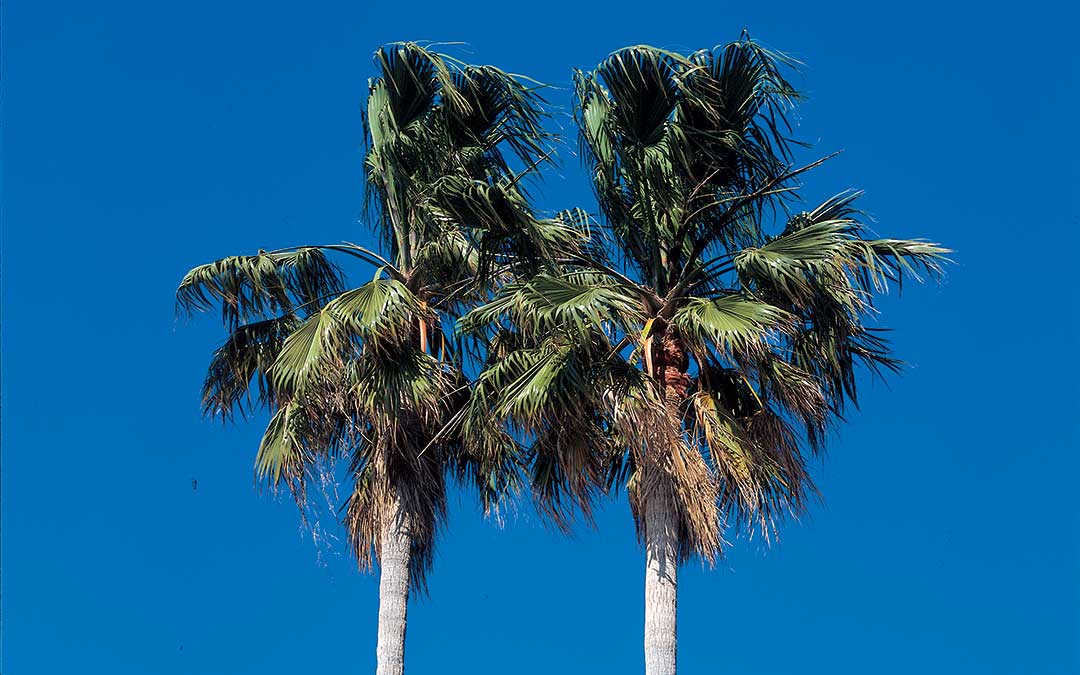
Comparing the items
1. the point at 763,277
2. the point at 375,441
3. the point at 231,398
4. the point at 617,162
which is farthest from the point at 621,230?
the point at 231,398

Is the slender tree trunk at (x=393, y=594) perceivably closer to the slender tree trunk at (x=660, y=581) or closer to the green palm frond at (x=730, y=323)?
the slender tree trunk at (x=660, y=581)

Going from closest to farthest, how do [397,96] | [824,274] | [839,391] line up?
[824,274]
[839,391]
[397,96]

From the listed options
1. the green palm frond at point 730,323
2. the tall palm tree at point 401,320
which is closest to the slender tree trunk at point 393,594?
the tall palm tree at point 401,320

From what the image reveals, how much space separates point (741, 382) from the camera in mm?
16125

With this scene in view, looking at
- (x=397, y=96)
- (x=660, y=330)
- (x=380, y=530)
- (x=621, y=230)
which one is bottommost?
(x=380, y=530)

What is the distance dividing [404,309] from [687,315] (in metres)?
2.50

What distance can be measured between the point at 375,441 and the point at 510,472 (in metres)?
1.21

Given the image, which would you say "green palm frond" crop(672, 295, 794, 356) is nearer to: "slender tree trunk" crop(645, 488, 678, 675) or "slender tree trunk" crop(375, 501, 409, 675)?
"slender tree trunk" crop(645, 488, 678, 675)

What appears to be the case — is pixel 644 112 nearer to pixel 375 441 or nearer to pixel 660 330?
pixel 660 330

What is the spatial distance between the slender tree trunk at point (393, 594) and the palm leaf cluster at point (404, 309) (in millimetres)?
96

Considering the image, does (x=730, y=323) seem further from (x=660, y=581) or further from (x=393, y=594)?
(x=393, y=594)

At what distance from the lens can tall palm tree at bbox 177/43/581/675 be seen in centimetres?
1609

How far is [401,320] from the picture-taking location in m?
16.2

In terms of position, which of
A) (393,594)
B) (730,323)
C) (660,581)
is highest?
(730,323)
